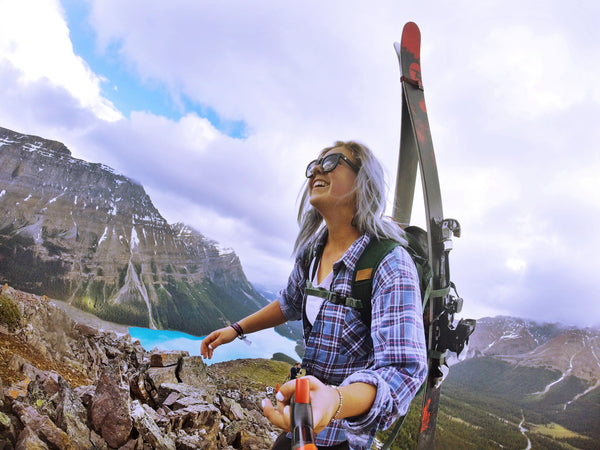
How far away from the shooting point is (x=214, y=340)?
1931 millimetres

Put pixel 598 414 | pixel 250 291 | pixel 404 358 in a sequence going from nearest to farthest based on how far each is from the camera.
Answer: pixel 404 358, pixel 250 291, pixel 598 414

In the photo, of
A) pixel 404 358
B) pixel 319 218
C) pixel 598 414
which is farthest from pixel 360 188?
pixel 598 414

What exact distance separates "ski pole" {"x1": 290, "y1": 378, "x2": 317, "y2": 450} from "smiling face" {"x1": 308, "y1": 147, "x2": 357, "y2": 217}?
3.06 ft

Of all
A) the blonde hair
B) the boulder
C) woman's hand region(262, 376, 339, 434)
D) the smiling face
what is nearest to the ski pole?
woman's hand region(262, 376, 339, 434)

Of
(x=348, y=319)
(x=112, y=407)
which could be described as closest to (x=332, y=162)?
(x=348, y=319)

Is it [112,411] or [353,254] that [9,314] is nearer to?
[112,411]

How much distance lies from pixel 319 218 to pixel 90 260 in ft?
193

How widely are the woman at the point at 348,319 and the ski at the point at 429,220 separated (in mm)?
501

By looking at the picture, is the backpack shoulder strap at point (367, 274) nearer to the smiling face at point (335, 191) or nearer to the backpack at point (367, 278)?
the backpack at point (367, 278)

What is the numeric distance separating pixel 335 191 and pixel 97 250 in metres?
59.4

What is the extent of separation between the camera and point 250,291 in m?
29.2

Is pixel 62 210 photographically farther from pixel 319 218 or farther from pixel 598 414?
pixel 598 414

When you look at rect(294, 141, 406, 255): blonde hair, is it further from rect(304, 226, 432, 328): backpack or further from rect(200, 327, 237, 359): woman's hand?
rect(200, 327, 237, 359): woman's hand

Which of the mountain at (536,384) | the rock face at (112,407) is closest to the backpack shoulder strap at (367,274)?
the rock face at (112,407)
